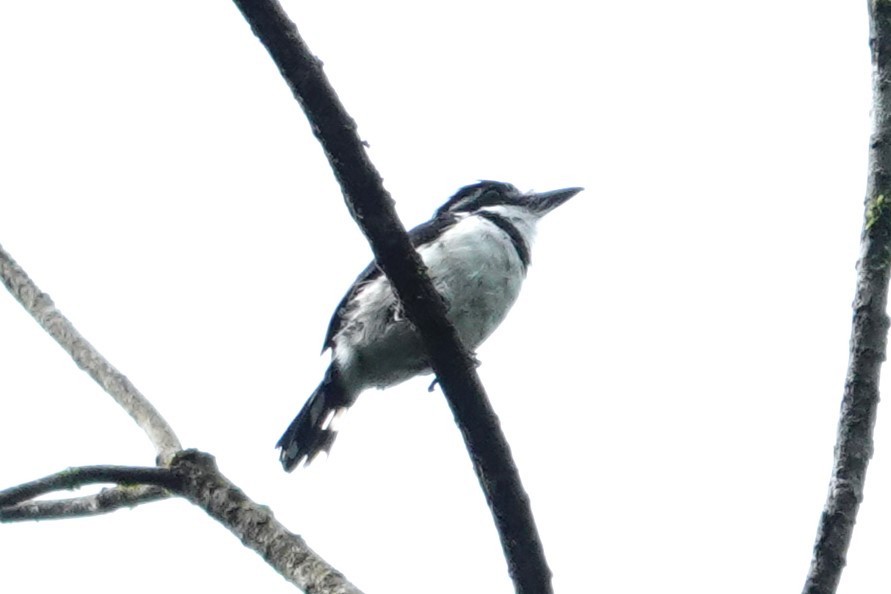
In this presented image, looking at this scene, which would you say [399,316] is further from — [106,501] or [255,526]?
[255,526]

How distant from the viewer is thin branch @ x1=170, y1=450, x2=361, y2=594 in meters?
2.65

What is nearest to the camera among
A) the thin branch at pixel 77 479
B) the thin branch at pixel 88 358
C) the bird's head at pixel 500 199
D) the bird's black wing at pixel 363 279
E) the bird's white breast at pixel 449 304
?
the thin branch at pixel 77 479

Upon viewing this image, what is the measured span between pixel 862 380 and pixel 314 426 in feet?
10.2

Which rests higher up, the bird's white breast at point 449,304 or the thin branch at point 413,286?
the bird's white breast at point 449,304

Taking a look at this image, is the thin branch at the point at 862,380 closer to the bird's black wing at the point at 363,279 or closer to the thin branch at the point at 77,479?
the thin branch at the point at 77,479

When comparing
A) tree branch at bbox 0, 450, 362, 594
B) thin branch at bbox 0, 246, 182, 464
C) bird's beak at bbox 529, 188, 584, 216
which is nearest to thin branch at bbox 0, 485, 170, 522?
tree branch at bbox 0, 450, 362, 594

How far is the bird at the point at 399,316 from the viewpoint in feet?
16.9

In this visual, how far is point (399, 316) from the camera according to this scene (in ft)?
16.2

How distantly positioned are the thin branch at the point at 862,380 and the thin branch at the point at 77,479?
1503 millimetres

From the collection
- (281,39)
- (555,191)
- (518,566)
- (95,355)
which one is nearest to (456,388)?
(518,566)

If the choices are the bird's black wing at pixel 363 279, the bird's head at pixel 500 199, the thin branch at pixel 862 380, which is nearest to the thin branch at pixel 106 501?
the thin branch at pixel 862 380

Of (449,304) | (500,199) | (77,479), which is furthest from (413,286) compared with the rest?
(500,199)

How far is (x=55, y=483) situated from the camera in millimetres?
2809

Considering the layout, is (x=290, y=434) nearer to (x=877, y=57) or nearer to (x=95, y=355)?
(x=95, y=355)
